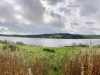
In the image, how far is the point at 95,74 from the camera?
762 centimetres

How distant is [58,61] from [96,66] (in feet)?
16.0

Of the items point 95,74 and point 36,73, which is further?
point 36,73

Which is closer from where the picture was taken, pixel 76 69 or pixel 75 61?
pixel 76 69

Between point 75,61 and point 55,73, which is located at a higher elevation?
point 75,61

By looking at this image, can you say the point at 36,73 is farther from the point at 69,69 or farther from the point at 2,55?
the point at 2,55

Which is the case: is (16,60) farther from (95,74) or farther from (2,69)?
(95,74)

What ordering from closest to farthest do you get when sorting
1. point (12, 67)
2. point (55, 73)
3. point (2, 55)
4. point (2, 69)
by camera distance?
point (12, 67)
point (2, 69)
point (55, 73)
point (2, 55)

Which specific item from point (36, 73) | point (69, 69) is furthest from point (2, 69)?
point (69, 69)

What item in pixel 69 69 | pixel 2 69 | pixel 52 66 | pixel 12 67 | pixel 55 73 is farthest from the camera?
pixel 52 66

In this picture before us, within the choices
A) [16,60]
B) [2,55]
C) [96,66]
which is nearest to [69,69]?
[96,66]

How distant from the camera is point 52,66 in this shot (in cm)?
1212

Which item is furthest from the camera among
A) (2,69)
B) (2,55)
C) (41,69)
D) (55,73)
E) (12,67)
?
(2,55)

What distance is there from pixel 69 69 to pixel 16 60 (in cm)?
217

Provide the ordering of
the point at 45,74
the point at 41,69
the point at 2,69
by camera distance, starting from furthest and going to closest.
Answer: the point at 45,74 → the point at 41,69 → the point at 2,69
